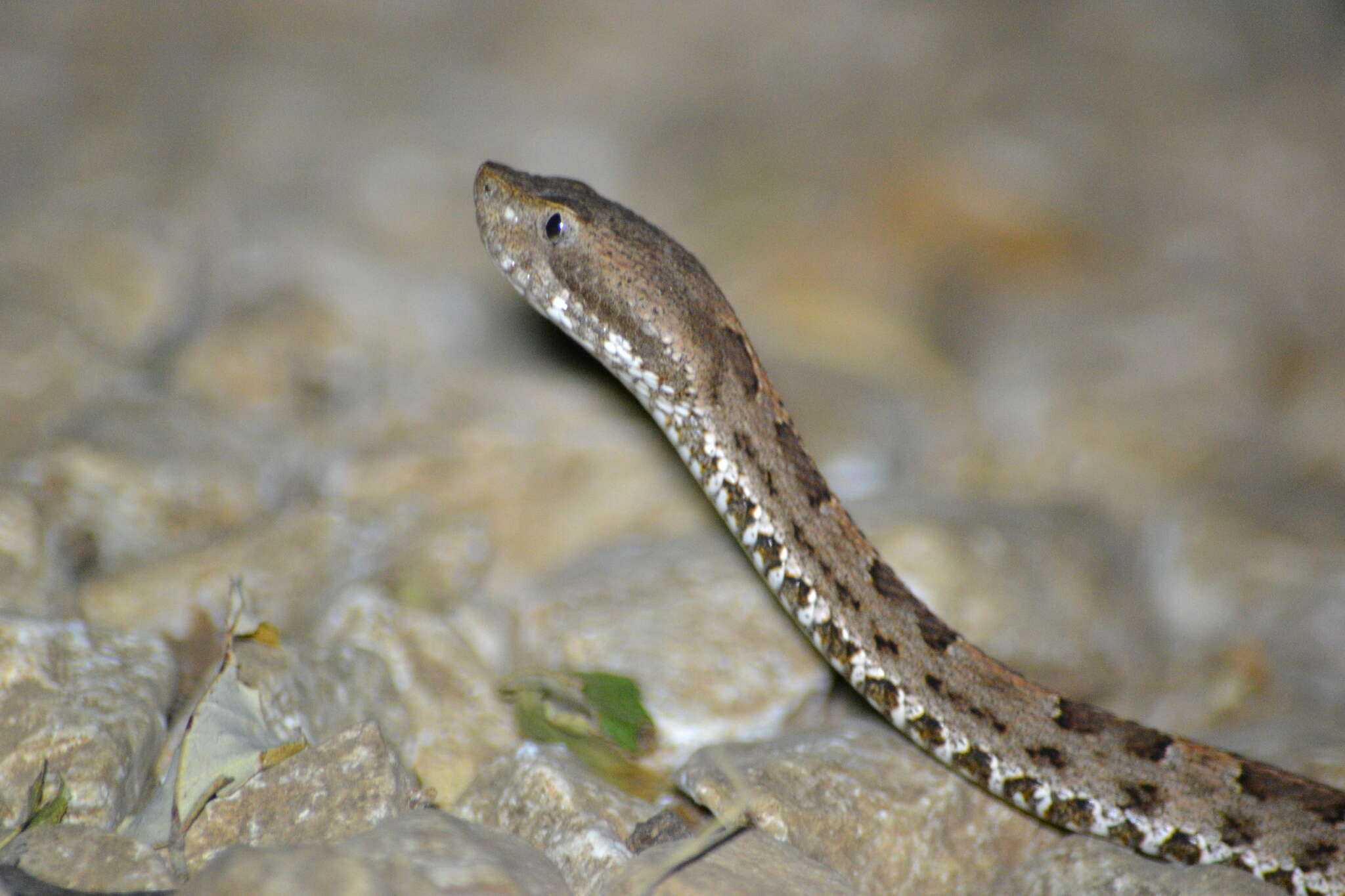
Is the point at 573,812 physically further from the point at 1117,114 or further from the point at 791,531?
the point at 1117,114

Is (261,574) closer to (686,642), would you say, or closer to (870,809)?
(686,642)

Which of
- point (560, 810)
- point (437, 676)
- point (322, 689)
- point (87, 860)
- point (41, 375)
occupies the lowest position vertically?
point (87, 860)

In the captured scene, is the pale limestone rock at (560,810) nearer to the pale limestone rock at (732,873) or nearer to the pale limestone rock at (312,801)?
the pale limestone rock at (732,873)

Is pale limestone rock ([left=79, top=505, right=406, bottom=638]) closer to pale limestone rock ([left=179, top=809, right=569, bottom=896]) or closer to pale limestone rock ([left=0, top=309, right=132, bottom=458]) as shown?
pale limestone rock ([left=0, top=309, right=132, bottom=458])

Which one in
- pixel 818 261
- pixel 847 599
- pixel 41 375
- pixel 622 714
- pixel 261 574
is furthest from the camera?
pixel 818 261

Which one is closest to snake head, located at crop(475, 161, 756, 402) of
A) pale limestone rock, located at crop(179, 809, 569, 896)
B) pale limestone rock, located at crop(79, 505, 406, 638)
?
pale limestone rock, located at crop(79, 505, 406, 638)

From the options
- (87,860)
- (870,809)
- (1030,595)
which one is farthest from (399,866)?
(1030,595)
